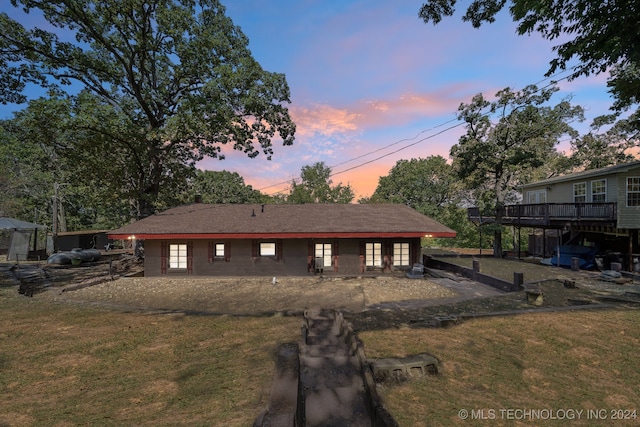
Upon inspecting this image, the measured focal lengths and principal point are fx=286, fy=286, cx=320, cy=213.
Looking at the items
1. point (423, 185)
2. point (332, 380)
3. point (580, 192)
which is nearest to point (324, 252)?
point (332, 380)

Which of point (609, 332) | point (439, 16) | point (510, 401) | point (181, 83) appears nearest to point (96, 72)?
point (181, 83)

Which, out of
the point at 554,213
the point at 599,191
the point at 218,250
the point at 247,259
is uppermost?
the point at 599,191

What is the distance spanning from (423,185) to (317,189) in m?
21.5

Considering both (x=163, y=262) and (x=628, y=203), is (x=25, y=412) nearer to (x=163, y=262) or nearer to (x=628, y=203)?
(x=163, y=262)

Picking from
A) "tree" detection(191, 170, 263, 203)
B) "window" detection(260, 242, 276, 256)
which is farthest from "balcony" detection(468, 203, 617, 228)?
"tree" detection(191, 170, 263, 203)

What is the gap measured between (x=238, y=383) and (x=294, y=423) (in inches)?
73.3

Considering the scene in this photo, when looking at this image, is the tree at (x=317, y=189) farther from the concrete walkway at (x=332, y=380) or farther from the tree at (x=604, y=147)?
the concrete walkway at (x=332, y=380)

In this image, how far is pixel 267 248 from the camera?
18875 millimetres

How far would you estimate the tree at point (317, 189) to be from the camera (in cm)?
5888

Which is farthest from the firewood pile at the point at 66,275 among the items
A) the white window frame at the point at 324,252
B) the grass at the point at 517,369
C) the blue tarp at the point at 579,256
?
the blue tarp at the point at 579,256

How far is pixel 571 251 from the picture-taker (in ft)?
70.7

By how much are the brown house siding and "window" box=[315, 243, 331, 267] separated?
0.92 ft

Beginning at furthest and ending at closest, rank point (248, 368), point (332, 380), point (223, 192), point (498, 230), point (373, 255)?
point (223, 192) → point (498, 230) → point (373, 255) → point (248, 368) → point (332, 380)

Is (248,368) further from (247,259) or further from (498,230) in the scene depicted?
(498,230)
